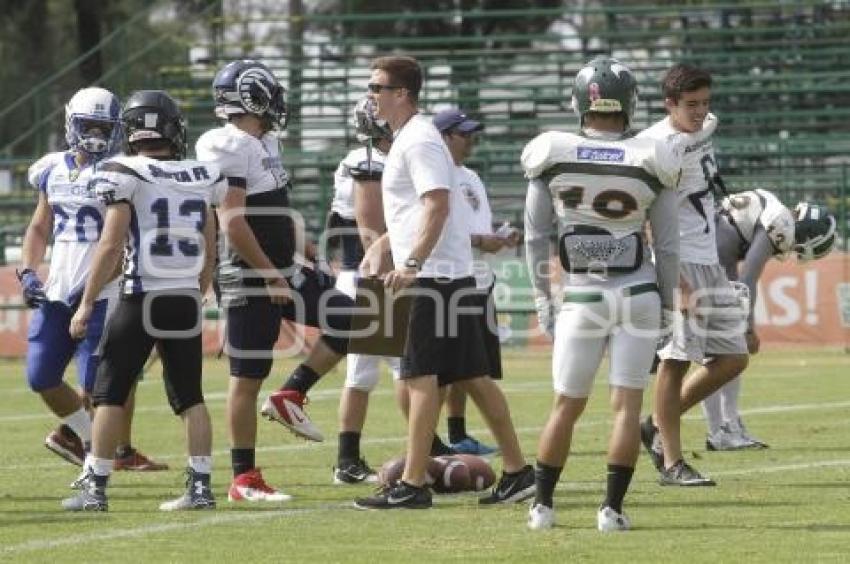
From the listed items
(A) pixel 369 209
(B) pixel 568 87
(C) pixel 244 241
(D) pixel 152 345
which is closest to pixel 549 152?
(C) pixel 244 241

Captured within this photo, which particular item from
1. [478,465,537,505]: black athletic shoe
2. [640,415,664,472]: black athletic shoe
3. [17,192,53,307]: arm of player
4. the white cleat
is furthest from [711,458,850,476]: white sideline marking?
[17,192,53,307]: arm of player

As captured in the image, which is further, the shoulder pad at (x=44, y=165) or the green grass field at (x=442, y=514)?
the shoulder pad at (x=44, y=165)

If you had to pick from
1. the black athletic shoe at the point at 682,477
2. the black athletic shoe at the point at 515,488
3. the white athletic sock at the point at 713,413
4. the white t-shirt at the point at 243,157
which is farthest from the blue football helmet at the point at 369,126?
the white athletic sock at the point at 713,413

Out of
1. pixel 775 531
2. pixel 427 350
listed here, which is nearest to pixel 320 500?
pixel 427 350

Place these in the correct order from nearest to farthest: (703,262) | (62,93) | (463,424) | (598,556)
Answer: (598,556) → (703,262) → (463,424) → (62,93)

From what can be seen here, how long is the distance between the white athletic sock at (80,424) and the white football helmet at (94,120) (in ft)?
4.50

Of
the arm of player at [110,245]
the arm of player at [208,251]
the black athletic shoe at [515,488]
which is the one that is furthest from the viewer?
the black athletic shoe at [515,488]

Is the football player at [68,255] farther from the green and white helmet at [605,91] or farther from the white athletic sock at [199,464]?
the green and white helmet at [605,91]

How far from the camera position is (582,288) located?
28.5 feet

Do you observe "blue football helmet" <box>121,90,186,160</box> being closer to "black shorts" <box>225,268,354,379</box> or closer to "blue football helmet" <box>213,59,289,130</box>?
"blue football helmet" <box>213,59,289,130</box>

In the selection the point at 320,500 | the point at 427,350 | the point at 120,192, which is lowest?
the point at 320,500

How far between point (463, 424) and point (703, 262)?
2.18m

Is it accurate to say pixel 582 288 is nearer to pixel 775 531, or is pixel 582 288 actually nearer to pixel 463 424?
pixel 775 531

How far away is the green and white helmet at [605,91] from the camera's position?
867 cm
